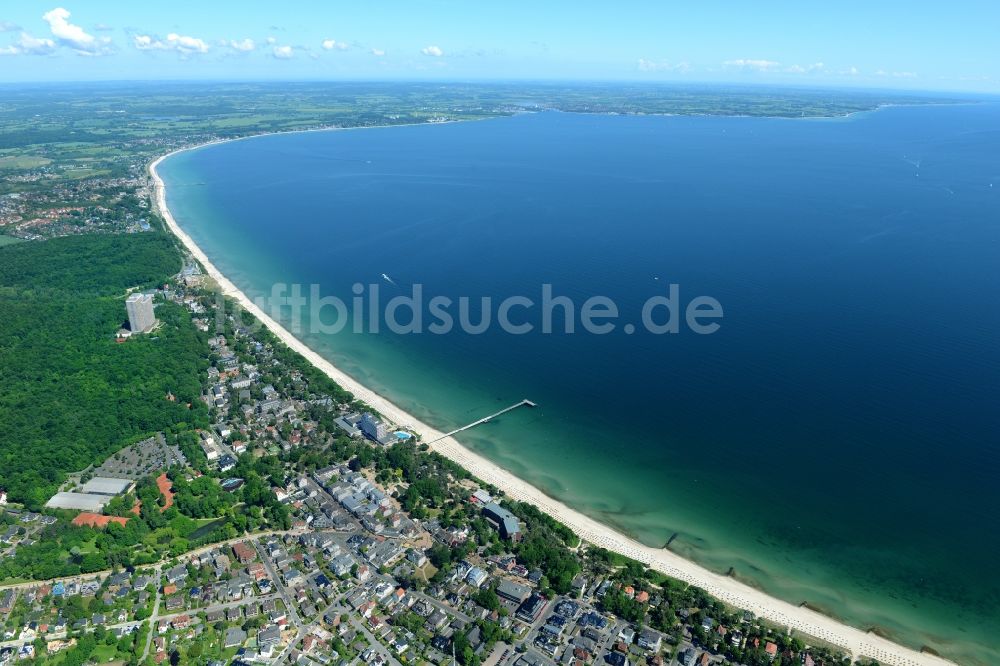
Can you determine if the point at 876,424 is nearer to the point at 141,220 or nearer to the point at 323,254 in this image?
the point at 323,254

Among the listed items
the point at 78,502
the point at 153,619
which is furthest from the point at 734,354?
the point at 78,502

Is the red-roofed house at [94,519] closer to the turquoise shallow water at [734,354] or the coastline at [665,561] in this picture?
the coastline at [665,561]

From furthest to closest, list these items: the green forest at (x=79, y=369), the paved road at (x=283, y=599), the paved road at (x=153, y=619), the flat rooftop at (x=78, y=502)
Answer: the green forest at (x=79, y=369) → the flat rooftop at (x=78, y=502) → the paved road at (x=283, y=599) → the paved road at (x=153, y=619)

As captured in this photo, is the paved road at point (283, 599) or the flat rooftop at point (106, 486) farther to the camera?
the flat rooftop at point (106, 486)

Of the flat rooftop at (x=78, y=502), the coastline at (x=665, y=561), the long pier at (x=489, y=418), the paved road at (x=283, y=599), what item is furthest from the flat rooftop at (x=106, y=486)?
the long pier at (x=489, y=418)

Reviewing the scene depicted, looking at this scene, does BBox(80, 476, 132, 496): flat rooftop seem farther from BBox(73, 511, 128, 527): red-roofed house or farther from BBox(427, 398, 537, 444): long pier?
BBox(427, 398, 537, 444): long pier

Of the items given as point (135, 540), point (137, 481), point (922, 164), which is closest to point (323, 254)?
point (137, 481)

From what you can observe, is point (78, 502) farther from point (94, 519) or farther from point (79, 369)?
point (79, 369)
